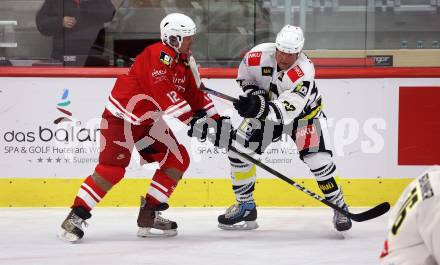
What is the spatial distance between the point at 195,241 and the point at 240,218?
0.42 meters

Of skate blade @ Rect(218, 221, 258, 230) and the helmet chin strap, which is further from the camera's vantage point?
skate blade @ Rect(218, 221, 258, 230)

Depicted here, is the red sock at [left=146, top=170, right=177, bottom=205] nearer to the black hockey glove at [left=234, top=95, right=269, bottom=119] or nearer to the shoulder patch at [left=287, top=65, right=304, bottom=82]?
the black hockey glove at [left=234, top=95, right=269, bottom=119]

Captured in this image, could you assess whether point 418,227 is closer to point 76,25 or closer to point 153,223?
point 153,223

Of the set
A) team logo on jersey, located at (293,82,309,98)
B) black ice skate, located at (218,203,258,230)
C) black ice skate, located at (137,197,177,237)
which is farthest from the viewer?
black ice skate, located at (218,203,258,230)

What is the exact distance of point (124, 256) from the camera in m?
3.79

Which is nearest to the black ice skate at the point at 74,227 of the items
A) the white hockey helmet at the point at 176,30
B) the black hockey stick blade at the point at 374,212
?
the white hockey helmet at the point at 176,30

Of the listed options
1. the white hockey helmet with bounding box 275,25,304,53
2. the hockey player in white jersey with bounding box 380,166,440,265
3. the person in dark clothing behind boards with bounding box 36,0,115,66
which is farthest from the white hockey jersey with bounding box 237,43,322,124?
the hockey player in white jersey with bounding box 380,166,440,265

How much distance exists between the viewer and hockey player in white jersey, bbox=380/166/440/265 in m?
1.83

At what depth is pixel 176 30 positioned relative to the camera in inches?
161

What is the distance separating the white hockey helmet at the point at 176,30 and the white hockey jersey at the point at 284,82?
43 cm

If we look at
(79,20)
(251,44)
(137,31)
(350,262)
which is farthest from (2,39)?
(350,262)

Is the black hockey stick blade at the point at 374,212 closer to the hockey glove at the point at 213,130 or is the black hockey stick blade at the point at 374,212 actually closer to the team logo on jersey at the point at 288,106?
the team logo on jersey at the point at 288,106

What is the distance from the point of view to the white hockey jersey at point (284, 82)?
4.12 m

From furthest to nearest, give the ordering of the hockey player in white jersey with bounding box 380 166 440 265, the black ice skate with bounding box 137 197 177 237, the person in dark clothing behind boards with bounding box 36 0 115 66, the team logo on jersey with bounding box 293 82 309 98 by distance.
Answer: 1. the person in dark clothing behind boards with bounding box 36 0 115 66
2. the black ice skate with bounding box 137 197 177 237
3. the team logo on jersey with bounding box 293 82 309 98
4. the hockey player in white jersey with bounding box 380 166 440 265
